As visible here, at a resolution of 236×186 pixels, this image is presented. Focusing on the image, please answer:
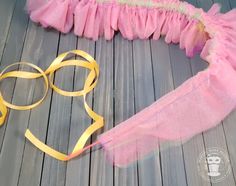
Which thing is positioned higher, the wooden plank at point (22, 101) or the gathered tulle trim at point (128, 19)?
the gathered tulle trim at point (128, 19)

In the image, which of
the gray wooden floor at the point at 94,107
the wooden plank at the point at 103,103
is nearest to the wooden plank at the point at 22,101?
the gray wooden floor at the point at 94,107

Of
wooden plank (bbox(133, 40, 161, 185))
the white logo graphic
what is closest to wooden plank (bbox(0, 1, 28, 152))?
wooden plank (bbox(133, 40, 161, 185))

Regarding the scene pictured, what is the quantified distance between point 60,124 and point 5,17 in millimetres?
396

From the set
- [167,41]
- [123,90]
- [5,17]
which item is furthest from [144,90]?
[5,17]

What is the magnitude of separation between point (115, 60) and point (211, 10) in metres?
0.31

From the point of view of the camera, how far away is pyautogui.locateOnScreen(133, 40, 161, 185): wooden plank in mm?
743

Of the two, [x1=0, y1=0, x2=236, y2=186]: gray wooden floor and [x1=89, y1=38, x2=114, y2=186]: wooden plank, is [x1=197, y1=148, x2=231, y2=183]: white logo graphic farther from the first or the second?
[x1=89, y1=38, x2=114, y2=186]: wooden plank

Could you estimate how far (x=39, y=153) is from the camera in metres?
0.77

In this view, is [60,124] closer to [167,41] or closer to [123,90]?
[123,90]

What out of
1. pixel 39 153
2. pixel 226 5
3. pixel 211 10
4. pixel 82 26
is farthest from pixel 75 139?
pixel 226 5

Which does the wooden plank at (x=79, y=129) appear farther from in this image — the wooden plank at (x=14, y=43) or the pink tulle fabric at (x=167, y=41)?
the wooden plank at (x=14, y=43)

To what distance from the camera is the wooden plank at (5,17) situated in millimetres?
951

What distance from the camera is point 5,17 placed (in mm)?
998

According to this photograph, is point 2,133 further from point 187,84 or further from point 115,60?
point 187,84
